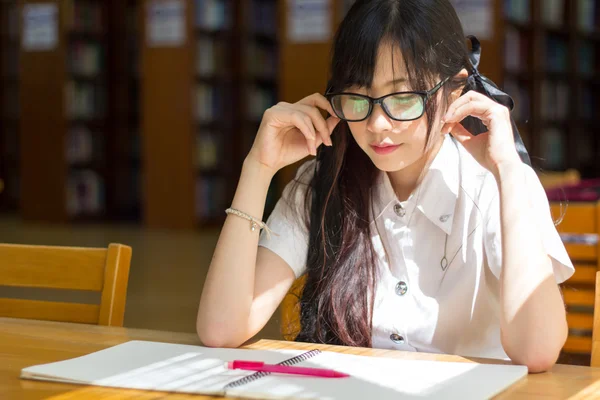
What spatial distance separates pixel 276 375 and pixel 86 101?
24.9 feet

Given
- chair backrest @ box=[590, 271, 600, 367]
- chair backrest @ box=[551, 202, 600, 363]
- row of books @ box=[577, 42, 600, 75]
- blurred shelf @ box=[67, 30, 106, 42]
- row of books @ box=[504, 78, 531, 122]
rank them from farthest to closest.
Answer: blurred shelf @ box=[67, 30, 106, 42]
row of books @ box=[577, 42, 600, 75]
row of books @ box=[504, 78, 531, 122]
chair backrest @ box=[551, 202, 600, 363]
chair backrest @ box=[590, 271, 600, 367]

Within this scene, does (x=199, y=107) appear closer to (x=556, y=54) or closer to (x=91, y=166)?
(x=91, y=166)

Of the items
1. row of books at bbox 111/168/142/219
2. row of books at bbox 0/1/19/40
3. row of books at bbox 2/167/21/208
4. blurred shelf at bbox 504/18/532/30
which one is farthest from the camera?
row of books at bbox 2/167/21/208

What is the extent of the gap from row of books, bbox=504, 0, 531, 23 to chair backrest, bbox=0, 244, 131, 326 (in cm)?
532

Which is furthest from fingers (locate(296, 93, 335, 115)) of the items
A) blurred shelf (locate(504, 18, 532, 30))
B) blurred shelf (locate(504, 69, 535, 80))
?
blurred shelf (locate(504, 69, 535, 80))

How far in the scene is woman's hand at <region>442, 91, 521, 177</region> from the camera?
1.30 metres

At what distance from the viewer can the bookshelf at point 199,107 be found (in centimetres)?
745

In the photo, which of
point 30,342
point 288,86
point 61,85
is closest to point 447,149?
point 30,342

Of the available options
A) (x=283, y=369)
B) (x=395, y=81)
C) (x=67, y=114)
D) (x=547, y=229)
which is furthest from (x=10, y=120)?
(x=283, y=369)

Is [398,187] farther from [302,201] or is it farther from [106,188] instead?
[106,188]

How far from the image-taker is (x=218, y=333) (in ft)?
4.06

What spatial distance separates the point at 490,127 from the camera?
1.33 metres

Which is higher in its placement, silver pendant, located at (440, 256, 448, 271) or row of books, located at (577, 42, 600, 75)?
row of books, located at (577, 42, 600, 75)

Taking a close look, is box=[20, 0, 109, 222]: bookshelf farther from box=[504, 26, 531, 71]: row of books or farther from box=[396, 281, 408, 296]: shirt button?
box=[396, 281, 408, 296]: shirt button
